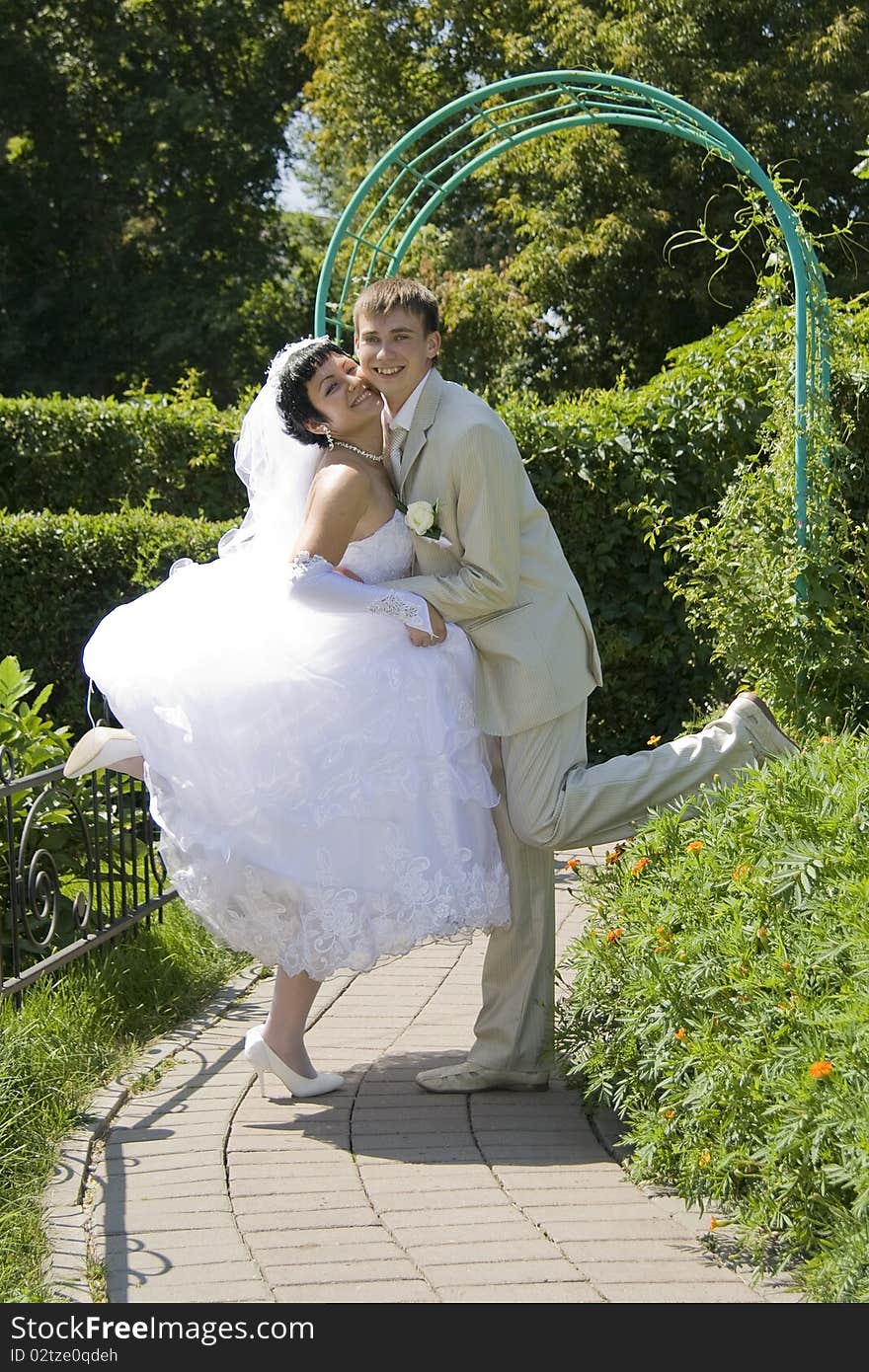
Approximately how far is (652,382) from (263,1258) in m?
6.93

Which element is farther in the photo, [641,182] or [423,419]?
[641,182]

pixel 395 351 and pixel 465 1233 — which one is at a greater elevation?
pixel 395 351

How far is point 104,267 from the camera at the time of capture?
28969mm

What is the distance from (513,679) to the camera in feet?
13.3

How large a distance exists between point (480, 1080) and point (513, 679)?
112 centimetres

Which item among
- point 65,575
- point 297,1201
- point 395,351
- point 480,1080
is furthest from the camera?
point 65,575

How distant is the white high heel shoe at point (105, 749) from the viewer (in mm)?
4164

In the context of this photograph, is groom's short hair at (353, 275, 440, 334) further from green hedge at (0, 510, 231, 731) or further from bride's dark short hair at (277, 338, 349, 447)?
green hedge at (0, 510, 231, 731)

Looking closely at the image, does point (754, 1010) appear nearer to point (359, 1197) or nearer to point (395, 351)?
point (359, 1197)

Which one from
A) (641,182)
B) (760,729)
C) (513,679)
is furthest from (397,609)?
(641,182)

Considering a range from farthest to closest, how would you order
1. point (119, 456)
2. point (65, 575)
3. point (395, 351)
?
1. point (119, 456)
2. point (65, 575)
3. point (395, 351)

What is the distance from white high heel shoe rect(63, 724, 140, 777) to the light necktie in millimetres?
1039

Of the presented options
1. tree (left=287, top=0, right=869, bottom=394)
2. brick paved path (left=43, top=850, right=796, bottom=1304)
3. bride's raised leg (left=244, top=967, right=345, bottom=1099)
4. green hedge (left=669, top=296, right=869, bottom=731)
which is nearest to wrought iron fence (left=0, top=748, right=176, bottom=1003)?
brick paved path (left=43, top=850, right=796, bottom=1304)

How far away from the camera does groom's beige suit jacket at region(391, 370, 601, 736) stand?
156 inches
